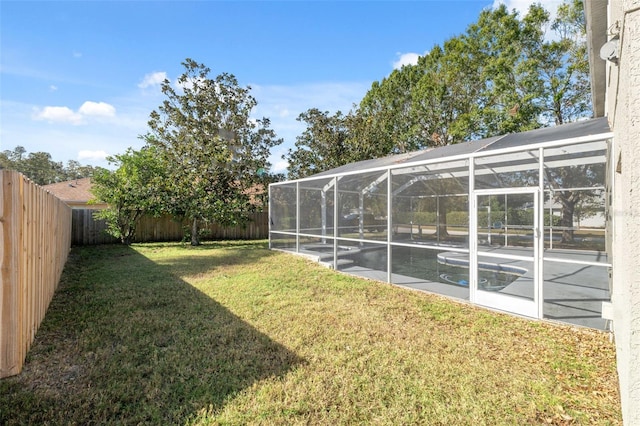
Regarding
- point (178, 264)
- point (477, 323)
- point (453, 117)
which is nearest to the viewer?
point (477, 323)

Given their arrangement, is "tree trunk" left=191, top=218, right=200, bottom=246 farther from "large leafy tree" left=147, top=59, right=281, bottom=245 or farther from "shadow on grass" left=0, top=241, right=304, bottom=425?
"shadow on grass" left=0, top=241, right=304, bottom=425

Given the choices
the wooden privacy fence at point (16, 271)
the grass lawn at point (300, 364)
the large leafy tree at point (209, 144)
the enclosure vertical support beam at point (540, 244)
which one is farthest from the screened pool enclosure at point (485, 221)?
the wooden privacy fence at point (16, 271)

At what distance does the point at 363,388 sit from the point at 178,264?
23.3 feet

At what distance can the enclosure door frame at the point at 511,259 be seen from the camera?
4254 millimetres

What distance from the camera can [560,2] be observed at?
13969 mm

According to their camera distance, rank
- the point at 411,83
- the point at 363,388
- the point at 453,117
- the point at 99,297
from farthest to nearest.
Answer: the point at 411,83, the point at 453,117, the point at 99,297, the point at 363,388

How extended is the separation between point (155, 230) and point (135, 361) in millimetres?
12447

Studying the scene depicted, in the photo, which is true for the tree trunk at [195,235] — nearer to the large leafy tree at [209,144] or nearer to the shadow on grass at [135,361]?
the large leafy tree at [209,144]

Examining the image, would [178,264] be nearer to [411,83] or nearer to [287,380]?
[287,380]

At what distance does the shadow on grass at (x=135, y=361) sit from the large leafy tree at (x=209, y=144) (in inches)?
309

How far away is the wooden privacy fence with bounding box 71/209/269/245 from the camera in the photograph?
40.5ft

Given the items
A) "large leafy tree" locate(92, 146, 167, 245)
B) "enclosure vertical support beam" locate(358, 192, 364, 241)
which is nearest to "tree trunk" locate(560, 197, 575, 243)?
"enclosure vertical support beam" locate(358, 192, 364, 241)

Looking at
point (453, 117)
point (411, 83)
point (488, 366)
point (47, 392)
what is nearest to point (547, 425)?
point (488, 366)

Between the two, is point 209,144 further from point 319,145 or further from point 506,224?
point 506,224
